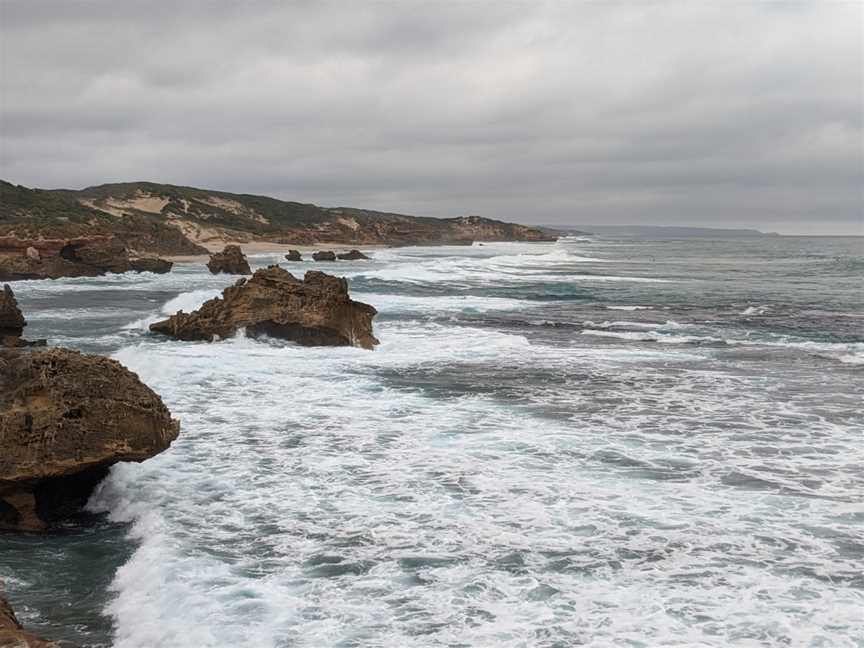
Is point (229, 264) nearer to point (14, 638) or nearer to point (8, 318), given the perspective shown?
point (8, 318)

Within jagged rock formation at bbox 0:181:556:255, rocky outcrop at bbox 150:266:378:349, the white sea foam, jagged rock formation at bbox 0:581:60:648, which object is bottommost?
jagged rock formation at bbox 0:581:60:648

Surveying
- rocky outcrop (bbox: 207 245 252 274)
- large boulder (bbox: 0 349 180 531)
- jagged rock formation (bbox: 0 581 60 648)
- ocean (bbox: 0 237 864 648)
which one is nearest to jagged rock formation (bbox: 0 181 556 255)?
rocky outcrop (bbox: 207 245 252 274)

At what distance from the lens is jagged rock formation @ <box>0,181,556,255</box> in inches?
2933

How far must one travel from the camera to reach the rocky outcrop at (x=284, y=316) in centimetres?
2150

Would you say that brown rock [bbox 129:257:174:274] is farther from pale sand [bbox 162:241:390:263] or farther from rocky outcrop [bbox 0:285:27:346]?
rocky outcrop [bbox 0:285:27:346]

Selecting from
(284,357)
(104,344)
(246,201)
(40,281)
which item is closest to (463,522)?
(284,357)

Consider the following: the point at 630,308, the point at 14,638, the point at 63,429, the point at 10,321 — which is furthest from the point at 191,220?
the point at 14,638

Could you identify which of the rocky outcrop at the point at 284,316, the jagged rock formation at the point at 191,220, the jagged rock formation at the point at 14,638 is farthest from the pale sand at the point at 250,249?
the jagged rock formation at the point at 14,638

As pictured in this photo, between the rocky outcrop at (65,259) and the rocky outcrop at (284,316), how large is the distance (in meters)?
26.4

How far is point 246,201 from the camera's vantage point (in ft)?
479

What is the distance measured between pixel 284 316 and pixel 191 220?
94.2 meters

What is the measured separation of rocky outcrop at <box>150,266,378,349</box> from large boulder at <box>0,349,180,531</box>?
472 inches

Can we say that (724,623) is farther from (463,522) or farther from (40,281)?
→ (40,281)

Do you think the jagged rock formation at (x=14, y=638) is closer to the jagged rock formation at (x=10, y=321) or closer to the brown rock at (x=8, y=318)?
the jagged rock formation at (x=10, y=321)
